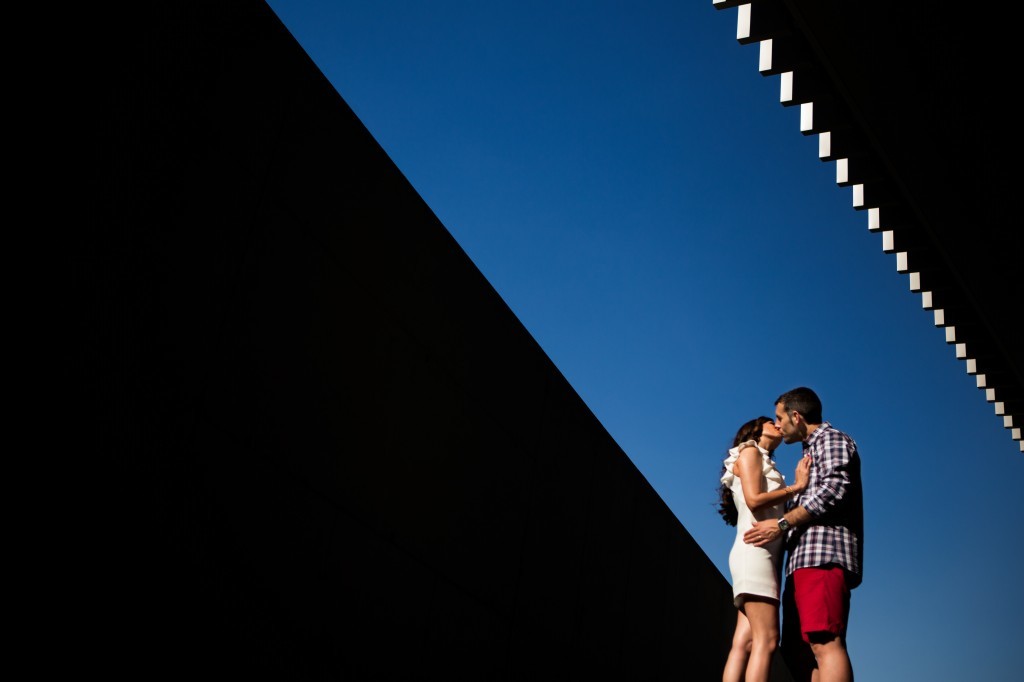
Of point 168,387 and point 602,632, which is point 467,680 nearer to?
point 602,632

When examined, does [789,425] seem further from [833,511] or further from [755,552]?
[755,552]

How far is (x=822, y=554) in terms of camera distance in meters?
3.96

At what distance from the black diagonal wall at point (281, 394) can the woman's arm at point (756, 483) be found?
43.9 inches

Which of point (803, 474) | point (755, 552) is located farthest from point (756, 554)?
point (803, 474)

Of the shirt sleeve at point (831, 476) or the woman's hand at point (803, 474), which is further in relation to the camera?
the woman's hand at point (803, 474)

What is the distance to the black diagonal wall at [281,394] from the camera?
1925mm

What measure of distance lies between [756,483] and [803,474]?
0.73ft

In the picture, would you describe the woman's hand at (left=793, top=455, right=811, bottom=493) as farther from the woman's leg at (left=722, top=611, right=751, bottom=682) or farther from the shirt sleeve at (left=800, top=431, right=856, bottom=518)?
the woman's leg at (left=722, top=611, right=751, bottom=682)

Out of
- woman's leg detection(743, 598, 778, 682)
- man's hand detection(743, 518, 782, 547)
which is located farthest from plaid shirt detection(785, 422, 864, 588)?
woman's leg detection(743, 598, 778, 682)

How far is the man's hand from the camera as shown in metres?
4.12


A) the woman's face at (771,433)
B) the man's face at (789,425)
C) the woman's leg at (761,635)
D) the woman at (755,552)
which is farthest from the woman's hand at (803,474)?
the woman's leg at (761,635)

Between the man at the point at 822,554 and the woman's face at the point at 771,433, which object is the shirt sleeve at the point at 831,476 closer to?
the man at the point at 822,554

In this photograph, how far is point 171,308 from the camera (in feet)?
6.70

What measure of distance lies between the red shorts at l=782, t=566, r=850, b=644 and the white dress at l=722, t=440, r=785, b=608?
14 centimetres
